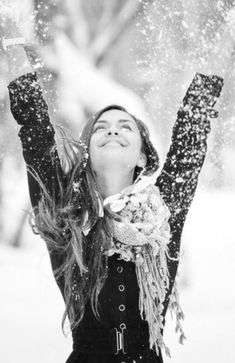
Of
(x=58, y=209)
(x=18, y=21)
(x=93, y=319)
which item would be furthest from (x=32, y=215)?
(x=18, y=21)

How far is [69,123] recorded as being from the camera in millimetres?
2209

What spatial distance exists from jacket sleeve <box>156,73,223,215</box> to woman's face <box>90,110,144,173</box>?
108 millimetres

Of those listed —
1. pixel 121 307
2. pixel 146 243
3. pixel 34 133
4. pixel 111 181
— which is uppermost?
pixel 34 133

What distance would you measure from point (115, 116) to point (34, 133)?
0.69 ft

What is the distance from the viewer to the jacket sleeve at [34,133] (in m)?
1.15

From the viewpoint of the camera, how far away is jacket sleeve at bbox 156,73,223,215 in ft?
4.04

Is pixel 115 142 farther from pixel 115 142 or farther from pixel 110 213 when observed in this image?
pixel 110 213

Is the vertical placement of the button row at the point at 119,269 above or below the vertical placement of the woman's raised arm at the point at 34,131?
below

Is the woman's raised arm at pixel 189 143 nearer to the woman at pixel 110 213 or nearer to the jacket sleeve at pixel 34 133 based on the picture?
the woman at pixel 110 213

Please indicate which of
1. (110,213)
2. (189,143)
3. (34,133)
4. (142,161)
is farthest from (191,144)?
(34,133)

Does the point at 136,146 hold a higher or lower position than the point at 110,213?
higher

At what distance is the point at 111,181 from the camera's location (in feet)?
3.92

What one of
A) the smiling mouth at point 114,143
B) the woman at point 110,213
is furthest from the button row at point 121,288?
the smiling mouth at point 114,143

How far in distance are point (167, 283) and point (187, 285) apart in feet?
3.10
